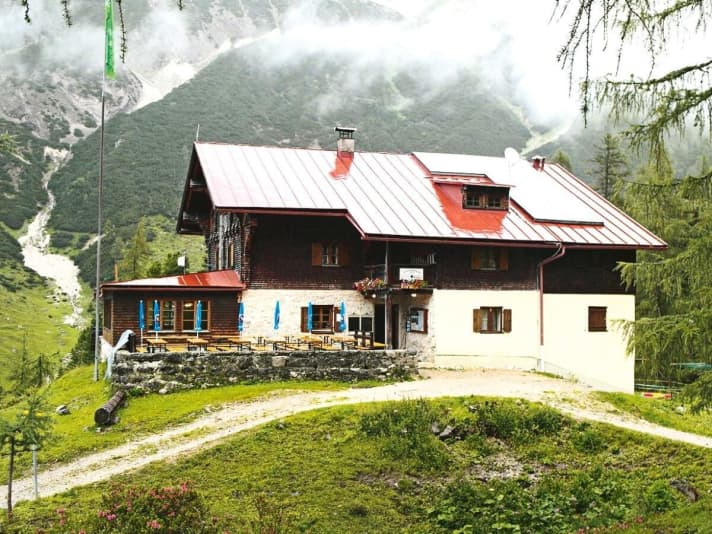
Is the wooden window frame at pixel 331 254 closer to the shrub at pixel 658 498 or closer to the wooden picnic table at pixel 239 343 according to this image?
the wooden picnic table at pixel 239 343

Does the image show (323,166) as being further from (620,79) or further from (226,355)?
(620,79)

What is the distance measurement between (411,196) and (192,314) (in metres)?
10.0

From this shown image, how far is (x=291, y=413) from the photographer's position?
20125 mm

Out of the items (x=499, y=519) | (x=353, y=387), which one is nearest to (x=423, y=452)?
(x=499, y=519)

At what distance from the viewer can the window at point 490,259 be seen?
29.8 metres

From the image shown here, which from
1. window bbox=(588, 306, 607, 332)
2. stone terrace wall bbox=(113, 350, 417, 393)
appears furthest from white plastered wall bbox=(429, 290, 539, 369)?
stone terrace wall bbox=(113, 350, 417, 393)

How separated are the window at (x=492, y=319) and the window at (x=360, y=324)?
4103 millimetres

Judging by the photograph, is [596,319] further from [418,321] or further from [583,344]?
[418,321]

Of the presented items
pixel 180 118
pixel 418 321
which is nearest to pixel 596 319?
pixel 418 321

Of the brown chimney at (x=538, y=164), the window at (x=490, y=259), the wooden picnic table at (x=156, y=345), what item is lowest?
the wooden picnic table at (x=156, y=345)

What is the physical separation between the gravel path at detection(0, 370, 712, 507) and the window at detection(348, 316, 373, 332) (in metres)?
3.86

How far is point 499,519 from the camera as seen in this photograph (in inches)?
555

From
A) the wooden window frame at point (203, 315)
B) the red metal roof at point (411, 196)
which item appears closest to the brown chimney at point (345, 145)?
the red metal roof at point (411, 196)

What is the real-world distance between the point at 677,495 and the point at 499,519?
359 centimetres
